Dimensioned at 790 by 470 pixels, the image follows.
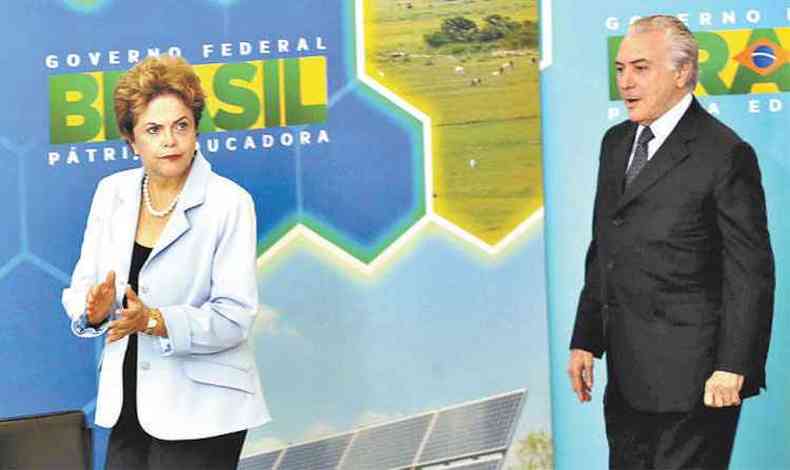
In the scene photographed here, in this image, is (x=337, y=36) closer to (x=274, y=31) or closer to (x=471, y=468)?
(x=274, y=31)

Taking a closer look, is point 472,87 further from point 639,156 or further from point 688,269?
point 688,269

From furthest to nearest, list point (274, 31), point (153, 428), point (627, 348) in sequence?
point (274, 31) → point (627, 348) → point (153, 428)

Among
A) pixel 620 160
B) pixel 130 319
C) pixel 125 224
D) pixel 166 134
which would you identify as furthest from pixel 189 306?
pixel 620 160

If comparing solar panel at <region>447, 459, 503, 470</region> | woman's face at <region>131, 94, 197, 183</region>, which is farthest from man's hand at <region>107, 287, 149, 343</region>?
solar panel at <region>447, 459, 503, 470</region>

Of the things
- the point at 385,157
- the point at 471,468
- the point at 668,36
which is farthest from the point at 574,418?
the point at 668,36

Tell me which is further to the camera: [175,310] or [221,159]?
[221,159]

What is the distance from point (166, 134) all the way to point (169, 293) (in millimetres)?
421

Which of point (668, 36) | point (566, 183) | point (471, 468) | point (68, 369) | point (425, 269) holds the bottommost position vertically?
point (471, 468)

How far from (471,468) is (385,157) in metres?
1.08

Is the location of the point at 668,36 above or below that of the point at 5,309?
above

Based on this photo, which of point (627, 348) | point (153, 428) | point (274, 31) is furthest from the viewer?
point (274, 31)

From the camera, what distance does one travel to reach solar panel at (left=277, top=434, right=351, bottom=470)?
3918mm

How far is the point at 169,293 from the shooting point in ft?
10.1

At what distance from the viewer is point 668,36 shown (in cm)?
313
